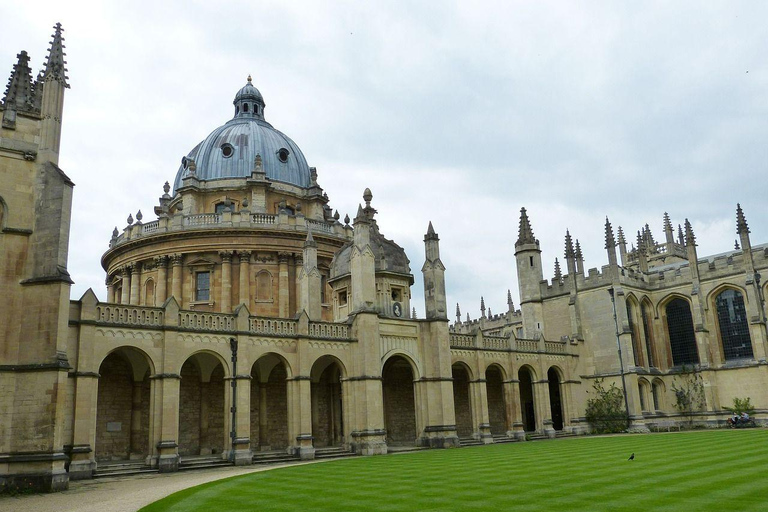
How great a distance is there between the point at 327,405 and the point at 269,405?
3775mm

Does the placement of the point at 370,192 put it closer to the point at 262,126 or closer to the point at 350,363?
the point at 350,363

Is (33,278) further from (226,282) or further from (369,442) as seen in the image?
(226,282)

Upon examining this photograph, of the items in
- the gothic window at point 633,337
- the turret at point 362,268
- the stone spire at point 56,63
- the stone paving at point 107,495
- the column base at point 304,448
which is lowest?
the stone paving at point 107,495

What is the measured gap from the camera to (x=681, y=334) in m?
48.8

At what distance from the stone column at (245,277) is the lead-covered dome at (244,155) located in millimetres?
7866

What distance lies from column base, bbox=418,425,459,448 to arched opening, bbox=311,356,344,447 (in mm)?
4895

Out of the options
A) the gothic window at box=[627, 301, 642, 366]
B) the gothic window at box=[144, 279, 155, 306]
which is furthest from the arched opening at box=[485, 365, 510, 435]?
the gothic window at box=[144, 279, 155, 306]

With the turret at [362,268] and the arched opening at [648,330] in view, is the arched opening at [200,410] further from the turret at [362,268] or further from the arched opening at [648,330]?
the arched opening at [648,330]

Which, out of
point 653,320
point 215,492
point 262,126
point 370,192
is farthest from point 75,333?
point 653,320

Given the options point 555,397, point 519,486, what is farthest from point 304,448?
point 555,397

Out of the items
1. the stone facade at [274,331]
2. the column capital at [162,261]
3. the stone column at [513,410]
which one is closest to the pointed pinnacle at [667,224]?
the stone facade at [274,331]

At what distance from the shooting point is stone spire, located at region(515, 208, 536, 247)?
1999 inches

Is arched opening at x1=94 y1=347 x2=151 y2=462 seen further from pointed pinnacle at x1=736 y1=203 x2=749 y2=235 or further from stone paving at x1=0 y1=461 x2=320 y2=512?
pointed pinnacle at x1=736 y1=203 x2=749 y2=235

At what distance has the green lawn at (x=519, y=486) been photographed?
12000 millimetres
